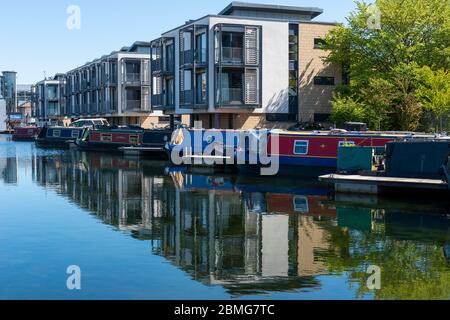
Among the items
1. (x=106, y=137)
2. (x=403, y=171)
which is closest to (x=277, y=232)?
(x=403, y=171)

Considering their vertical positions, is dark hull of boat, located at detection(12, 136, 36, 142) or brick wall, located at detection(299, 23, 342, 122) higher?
brick wall, located at detection(299, 23, 342, 122)

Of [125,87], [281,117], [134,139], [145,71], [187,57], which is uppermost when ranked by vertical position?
[145,71]

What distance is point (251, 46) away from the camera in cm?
4328

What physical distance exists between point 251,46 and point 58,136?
30.6 m

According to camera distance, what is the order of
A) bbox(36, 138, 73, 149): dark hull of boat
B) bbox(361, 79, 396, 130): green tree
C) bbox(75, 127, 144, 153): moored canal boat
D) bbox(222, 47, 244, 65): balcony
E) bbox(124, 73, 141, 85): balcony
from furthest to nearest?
bbox(124, 73, 141, 85): balcony → bbox(36, 138, 73, 149): dark hull of boat → bbox(75, 127, 144, 153): moored canal boat → bbox(222, 47, 244, 65): balcony → bbox(361, 79, 396, 130): green tree

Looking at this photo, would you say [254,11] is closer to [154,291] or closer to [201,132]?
[201,132]

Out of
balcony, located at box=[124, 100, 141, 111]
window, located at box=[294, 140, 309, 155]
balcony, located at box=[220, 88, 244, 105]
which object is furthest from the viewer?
balcony, located at box=[124, 100, 141, 111]

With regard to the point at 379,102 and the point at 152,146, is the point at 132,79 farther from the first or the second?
the point at 379,102

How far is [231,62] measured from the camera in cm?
4278

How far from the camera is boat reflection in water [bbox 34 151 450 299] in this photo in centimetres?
1189

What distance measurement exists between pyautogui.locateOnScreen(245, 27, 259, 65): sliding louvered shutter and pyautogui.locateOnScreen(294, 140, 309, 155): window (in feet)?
46.3

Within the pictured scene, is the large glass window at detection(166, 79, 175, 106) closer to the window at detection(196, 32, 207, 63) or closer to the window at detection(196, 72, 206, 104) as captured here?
the window at detection(196, 72, 206, 104)

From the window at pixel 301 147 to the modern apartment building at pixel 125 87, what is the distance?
1336 inches

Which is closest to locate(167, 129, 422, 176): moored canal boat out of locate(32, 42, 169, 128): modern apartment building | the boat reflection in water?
the boat reflection in water
